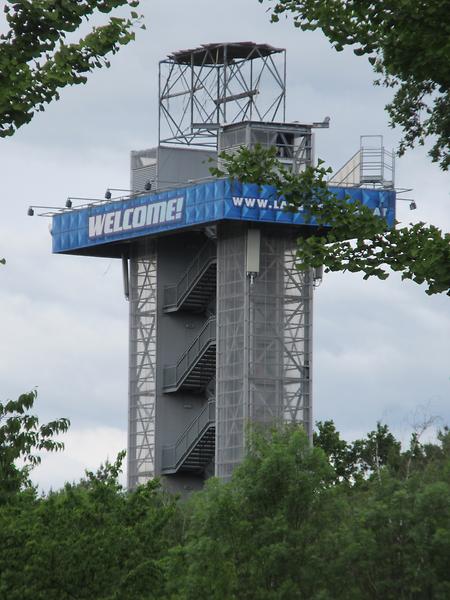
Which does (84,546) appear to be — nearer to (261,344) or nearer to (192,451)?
(261,344)

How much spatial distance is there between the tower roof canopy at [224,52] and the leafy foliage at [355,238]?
75027mm

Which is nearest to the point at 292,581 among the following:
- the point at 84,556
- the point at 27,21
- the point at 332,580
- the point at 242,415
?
the point at 332,580

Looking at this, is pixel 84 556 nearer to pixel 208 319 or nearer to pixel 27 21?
pixel 27 21

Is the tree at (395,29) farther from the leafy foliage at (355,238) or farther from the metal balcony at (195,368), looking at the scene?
the metal balcony at (195,368)

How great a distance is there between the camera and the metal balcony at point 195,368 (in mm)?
102688

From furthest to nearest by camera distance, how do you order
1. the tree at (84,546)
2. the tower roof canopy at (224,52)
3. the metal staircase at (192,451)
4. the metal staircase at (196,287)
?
the metal staircase at (196,287) < the metal staircase at (192,451) < the tower roof canopy at (224,52) < the tree at (84,546)

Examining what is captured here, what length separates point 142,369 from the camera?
105500mm

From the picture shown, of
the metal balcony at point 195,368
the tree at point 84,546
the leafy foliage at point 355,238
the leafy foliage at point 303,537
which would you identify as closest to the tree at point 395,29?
the leafy foliage at point 355,238

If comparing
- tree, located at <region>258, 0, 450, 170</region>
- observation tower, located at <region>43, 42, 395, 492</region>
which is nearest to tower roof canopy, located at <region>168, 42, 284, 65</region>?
observation tower, located at <region>43, 42, 395, 492</region>

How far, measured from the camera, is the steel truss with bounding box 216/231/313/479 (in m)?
97.7

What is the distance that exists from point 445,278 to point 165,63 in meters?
81.7

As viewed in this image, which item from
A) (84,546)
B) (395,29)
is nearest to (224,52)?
(84,546)

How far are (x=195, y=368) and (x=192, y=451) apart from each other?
477 centimetres

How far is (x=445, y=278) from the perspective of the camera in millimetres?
20062
